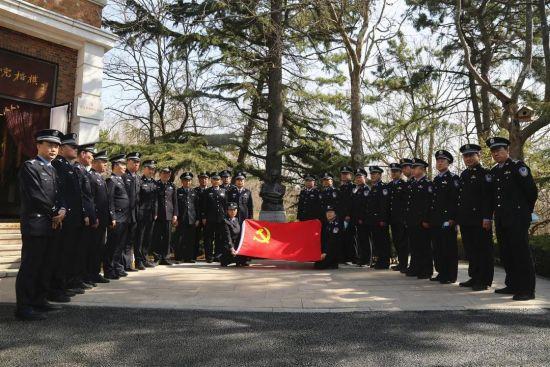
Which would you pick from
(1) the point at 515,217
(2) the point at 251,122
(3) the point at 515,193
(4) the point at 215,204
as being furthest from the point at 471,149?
(2) the point at 251,122

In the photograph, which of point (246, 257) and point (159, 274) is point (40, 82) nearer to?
point (159, 274)

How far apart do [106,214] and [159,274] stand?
64.4 inches

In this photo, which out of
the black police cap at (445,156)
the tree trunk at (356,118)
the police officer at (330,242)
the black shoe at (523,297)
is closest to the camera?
the black shoe at (523,297)

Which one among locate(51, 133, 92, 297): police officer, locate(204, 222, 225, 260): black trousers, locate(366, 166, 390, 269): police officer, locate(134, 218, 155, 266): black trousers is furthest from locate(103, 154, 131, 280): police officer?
locate(366, 166, 390, 269): police officer

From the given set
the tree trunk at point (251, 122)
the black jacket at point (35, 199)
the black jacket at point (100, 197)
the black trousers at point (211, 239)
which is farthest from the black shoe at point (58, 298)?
the tree trunk at point (251, 122)

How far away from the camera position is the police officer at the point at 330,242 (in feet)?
27.1

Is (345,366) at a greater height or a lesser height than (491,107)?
lesser

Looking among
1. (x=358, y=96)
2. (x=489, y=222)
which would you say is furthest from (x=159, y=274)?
(x=358, y=96)

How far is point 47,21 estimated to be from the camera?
922 centimetres

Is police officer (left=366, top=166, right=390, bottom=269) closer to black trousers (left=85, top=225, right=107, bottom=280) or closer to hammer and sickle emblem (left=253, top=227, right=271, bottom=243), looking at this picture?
hammer and sickle emblem (left=253, top=227, right=271, bottom=243)

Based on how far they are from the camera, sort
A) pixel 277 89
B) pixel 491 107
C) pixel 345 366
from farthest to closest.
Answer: pixel 491 107 → pixel 277 89 → pixel 345 366

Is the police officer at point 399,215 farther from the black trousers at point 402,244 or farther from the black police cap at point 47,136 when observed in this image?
the black police cap at point 47,136

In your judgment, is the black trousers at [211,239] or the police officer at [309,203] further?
the police officer at [309,203]

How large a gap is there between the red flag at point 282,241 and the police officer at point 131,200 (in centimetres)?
209
